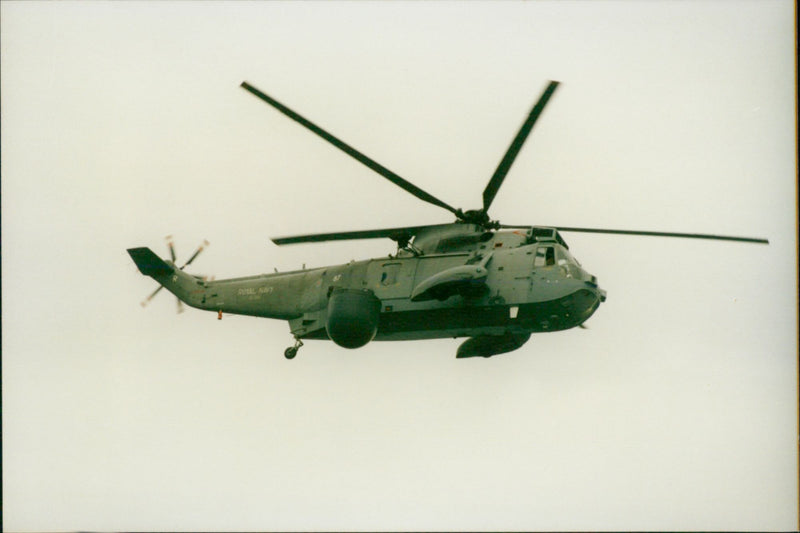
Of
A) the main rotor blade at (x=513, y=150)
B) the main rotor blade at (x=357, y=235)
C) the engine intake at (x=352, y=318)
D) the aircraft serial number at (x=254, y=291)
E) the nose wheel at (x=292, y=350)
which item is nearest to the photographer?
the main rotor blade at (x=513, y=150)

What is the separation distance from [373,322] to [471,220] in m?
3.68

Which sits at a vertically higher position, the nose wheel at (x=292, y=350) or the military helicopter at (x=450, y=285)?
the military helicopter at (x=450, y=285)

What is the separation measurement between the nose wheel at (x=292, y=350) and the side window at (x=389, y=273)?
9.73 feet

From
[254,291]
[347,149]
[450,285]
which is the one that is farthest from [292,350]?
[347,149]

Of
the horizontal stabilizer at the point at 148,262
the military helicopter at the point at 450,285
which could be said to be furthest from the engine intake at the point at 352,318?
the horizontal stabilizer at the point at 148,262

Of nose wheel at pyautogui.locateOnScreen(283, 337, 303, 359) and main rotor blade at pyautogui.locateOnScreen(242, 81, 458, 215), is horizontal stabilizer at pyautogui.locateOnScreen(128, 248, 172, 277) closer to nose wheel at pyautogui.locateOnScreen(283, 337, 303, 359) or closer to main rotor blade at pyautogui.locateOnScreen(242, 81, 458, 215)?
nose wheel at pyautogui.locateOnScreen(283, 337, 303, 359)

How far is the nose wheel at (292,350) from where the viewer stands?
2675 cm

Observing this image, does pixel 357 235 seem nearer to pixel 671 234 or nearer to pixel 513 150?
pixel 513 150

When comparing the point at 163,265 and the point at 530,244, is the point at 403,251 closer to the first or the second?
the point at 530,244

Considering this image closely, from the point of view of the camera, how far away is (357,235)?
2616 cm

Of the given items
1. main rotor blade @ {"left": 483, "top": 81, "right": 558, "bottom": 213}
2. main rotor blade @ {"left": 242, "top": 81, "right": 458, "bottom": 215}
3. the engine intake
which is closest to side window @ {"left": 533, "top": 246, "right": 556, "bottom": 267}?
main rotor blade @ {"left": 483, "top": 81, "right": 558, "bottom": 213}

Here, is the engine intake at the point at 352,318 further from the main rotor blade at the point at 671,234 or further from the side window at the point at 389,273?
the main rotor blade at the point at 671,234

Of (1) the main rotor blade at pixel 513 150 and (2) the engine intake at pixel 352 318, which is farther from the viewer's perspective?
(2) the engine intake at pixel 352 318

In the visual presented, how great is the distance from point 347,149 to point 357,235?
2.85 meters
